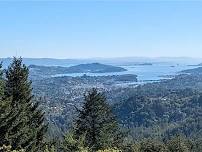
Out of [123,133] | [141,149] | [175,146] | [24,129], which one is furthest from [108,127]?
[175,146]

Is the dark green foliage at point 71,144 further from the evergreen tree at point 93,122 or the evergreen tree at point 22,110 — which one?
the evergreen tree at point 93,122

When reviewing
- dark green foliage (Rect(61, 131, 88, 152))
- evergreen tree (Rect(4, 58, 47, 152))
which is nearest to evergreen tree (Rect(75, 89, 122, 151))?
evergreen tree (Rect(4, 58, 47, 152))

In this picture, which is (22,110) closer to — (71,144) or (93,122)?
(71,144)

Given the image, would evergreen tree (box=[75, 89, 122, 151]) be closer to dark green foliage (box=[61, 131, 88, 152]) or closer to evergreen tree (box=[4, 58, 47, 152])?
evergreen tree (box=[4, 58, 47, 152])

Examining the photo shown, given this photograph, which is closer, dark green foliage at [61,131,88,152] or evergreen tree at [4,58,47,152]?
evergreen tree at [4,58,47,152]

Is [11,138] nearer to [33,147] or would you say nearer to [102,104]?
[33,147]

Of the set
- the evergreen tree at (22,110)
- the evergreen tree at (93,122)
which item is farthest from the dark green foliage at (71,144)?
the evergreen tree at (93,122)

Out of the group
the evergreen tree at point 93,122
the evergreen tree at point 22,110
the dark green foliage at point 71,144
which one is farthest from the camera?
the evergreen tree at point 93,122

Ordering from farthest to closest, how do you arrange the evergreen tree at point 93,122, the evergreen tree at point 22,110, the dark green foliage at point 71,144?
the evergreen tree at point 93,122 → the dark green foliage at point 71,144 → the evergreen tree at point 22,110
